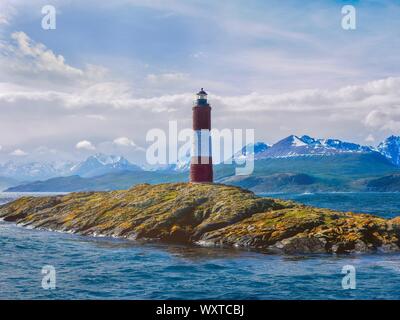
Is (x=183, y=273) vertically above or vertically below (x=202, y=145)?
below

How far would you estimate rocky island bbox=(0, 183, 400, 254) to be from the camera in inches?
1778

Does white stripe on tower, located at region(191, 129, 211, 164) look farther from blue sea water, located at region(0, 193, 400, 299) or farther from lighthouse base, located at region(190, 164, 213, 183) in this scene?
blue sea water, located at region(0, 193, 400, 299)

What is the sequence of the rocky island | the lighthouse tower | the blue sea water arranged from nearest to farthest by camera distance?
the blue sea water
the rocky island
the lighthouse tower

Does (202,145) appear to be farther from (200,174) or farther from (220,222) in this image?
(220,222)

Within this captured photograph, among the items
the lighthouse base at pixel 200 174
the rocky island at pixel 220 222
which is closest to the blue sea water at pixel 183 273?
the rocky island at pixel 220 222

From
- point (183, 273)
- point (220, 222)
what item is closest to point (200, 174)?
point (220, 222)

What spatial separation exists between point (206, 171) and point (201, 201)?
37.8 feet

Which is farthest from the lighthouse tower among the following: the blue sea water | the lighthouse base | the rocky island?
the blue sea water

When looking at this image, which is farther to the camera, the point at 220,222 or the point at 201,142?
the point at 201,142

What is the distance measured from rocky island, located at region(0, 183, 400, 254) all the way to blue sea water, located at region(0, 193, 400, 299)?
3.23m

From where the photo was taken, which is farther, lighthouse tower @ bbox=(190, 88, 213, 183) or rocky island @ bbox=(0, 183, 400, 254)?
lighthouse tower @ bbox=(190, 88, 213, 183)

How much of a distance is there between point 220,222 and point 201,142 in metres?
17.2

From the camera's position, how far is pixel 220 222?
171 feet

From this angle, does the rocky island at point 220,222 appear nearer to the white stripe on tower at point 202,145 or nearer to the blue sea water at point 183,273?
the blue sea water at point 183,273
